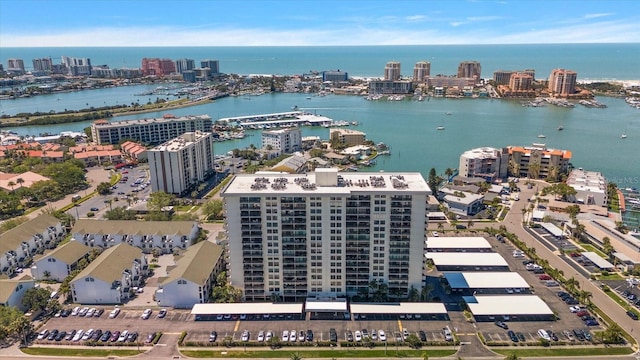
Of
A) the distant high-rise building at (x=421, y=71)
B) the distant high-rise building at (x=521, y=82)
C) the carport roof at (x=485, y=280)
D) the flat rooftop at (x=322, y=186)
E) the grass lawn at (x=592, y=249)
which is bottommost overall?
the grass lawn at (x=592, y=249)

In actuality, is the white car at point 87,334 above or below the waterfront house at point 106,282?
below

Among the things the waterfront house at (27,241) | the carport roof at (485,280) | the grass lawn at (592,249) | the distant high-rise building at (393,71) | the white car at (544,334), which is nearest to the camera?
the white car at (544,334)

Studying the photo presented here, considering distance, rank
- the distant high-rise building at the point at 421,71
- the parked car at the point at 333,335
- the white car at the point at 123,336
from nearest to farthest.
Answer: the parked car at the point at 333,335
the white car at the point at 123,336
the distant high-rise building at the point at 421,71

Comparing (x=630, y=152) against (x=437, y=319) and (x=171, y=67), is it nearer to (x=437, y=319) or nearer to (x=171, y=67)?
(x=437, y=319)

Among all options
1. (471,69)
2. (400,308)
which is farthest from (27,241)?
(471,69)

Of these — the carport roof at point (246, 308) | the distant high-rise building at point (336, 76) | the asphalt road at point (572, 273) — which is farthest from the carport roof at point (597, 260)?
the distant high-rise building at point (336, 76)

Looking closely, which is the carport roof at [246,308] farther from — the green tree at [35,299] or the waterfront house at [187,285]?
the green tree at [35,299]

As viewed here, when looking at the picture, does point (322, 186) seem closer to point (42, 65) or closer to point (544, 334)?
point (544, 334)

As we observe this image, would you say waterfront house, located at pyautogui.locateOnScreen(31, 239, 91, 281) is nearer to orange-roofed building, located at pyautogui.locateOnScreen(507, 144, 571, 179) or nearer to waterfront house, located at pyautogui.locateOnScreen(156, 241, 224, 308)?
waterfront house, located at pyautogui.locateOnScreen(156, 241, 224, 308)
